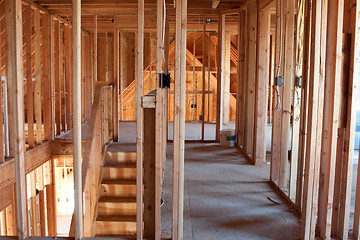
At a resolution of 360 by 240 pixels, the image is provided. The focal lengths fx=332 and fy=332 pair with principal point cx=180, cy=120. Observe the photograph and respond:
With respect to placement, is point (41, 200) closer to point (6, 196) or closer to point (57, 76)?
point (6, 196)

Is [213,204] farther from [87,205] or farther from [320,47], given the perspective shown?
[320,47]

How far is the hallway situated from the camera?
10.1ft

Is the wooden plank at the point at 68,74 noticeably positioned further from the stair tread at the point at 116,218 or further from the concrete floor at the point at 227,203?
the stair tread at the point at 116,218

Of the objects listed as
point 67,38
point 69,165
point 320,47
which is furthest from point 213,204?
point 69,165

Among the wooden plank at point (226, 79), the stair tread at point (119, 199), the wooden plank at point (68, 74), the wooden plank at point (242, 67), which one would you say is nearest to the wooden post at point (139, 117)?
the stair tread at point (119, 199)

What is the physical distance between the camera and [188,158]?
18.8 ft

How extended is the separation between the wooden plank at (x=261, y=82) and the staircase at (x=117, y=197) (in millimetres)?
1986

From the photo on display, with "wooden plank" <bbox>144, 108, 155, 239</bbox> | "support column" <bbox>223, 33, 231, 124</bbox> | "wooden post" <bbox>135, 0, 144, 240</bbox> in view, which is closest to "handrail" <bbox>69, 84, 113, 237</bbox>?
"wooden plank" <bbox>144, 108, 155, 239</bbox>

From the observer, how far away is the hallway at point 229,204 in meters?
3.08

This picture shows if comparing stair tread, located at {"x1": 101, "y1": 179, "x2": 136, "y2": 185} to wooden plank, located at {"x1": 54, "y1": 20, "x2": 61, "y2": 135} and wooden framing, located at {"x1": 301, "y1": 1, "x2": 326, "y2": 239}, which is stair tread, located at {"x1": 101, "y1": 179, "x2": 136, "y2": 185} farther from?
wooden plank, located at {"x1": 54, "y1": 20, "x2": 61, "y2": 135}

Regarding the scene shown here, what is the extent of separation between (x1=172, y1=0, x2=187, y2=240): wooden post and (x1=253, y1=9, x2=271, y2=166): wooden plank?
2.73 m

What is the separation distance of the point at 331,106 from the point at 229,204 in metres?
1.58

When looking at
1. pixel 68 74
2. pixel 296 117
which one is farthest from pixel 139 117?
pixel 68 74

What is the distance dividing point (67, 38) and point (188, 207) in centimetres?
556
